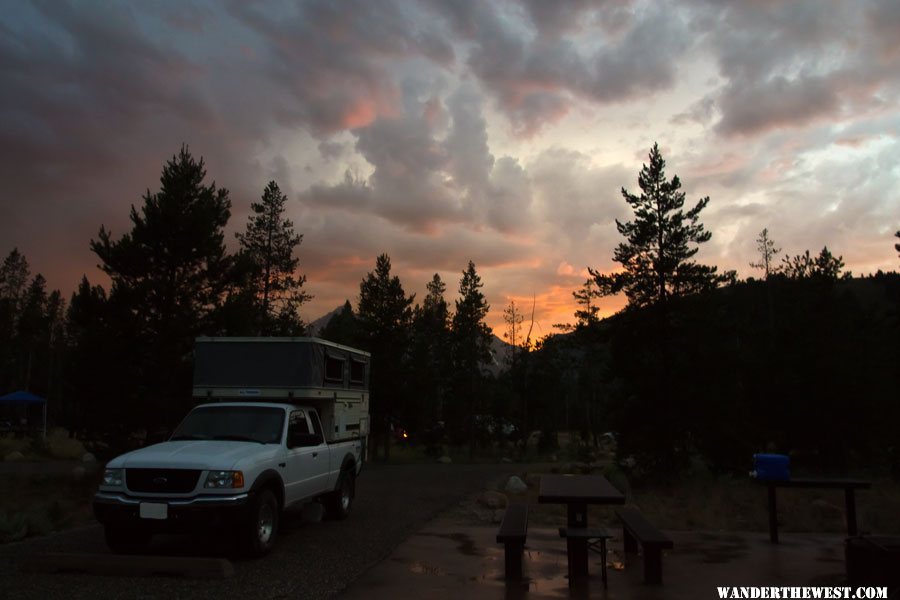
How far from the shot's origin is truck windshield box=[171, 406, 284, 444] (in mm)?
8875

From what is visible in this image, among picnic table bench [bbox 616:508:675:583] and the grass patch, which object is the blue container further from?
the grass patch

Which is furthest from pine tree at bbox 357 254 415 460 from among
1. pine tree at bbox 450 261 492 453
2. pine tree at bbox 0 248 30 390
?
pine tree at bbox 0 248 30 390

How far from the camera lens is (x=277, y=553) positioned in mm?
8320

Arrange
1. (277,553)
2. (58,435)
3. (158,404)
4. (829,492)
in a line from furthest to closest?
(58,435) → (158,404) → (829,492) → (277,553)

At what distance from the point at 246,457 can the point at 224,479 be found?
0.39 m

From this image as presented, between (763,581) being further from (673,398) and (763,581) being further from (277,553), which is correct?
(673,398)

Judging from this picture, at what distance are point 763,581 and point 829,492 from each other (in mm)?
13006

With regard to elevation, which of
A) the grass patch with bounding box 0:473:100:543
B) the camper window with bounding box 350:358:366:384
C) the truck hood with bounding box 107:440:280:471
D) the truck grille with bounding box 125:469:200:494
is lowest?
the grass patch with bounding box 0:473:100:543

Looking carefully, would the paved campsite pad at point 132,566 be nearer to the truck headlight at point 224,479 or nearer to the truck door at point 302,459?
the truck headlight at point 224,479

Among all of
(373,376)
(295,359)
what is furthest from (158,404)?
(373,376)

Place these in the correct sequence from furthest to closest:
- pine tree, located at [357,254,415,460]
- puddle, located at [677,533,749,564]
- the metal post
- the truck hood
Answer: pine tree, located at [357,254,415,460] < the metal post < puddle, located at [677,533,749,564] < the truck hood

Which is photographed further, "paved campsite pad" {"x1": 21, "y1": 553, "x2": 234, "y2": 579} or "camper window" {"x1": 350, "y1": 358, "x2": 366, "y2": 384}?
"camper window" {"x1": 350, "y1": 358, "x2": 366, "y2": 384}

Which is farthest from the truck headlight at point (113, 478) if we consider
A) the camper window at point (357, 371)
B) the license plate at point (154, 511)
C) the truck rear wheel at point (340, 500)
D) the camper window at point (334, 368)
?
the camper window at point (357, 371)

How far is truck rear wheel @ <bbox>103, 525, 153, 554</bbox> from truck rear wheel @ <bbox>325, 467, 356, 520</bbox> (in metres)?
3.28
